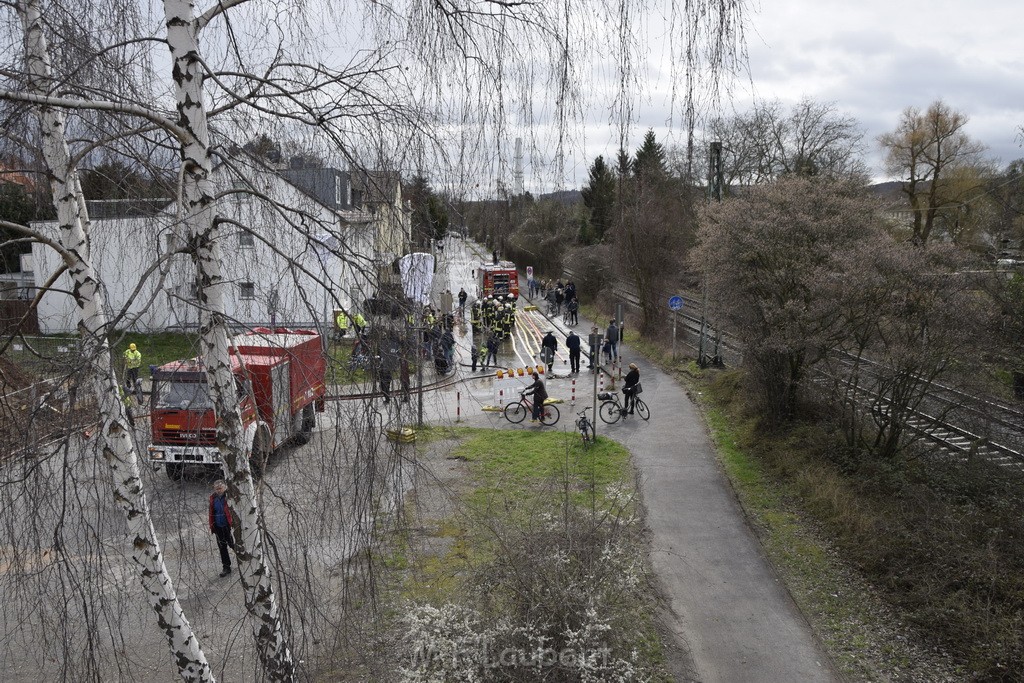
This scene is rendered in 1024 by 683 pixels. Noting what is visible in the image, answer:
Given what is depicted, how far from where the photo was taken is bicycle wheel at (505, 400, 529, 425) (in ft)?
50.4

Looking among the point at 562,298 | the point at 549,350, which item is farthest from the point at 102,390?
the point at 562,298

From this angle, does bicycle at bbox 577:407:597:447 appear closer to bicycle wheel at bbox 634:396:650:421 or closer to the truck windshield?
bicycle wheel at bbox 634:396:650:421

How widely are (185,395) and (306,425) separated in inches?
21.6

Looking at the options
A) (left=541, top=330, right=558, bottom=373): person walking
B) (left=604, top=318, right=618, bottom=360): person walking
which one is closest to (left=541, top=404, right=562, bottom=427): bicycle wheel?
(left=541, top=330, right=558, bottom=373): person walking

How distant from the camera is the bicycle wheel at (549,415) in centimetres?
1517

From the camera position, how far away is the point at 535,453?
13.2 m

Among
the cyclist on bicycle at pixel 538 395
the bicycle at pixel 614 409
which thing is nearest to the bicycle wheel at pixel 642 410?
the bicycle at pixel 614 409

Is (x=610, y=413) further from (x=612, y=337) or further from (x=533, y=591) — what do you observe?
(x=533, y=591)

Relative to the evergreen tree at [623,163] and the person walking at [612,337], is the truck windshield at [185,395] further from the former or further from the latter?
the person walking at [612,337]

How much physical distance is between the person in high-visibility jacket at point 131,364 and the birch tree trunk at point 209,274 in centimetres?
38

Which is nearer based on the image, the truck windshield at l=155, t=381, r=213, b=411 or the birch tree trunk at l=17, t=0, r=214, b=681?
the truck windshield at l=155, t=381, r=213, b=411

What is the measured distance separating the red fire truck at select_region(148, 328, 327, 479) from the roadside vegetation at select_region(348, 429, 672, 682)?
4.42ft

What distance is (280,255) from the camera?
2.96 metres

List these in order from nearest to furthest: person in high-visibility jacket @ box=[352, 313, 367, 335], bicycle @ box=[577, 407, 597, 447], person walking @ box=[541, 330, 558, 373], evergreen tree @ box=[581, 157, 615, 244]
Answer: person in high-visibility jacket @ box=[352, 313, 367, 335] < evergreen tree @ box=[581, 157, 615, 244] < bicycle @ box=[577, 407, 597, 447] < person walking @ box=[541, 330, 558, 373]
